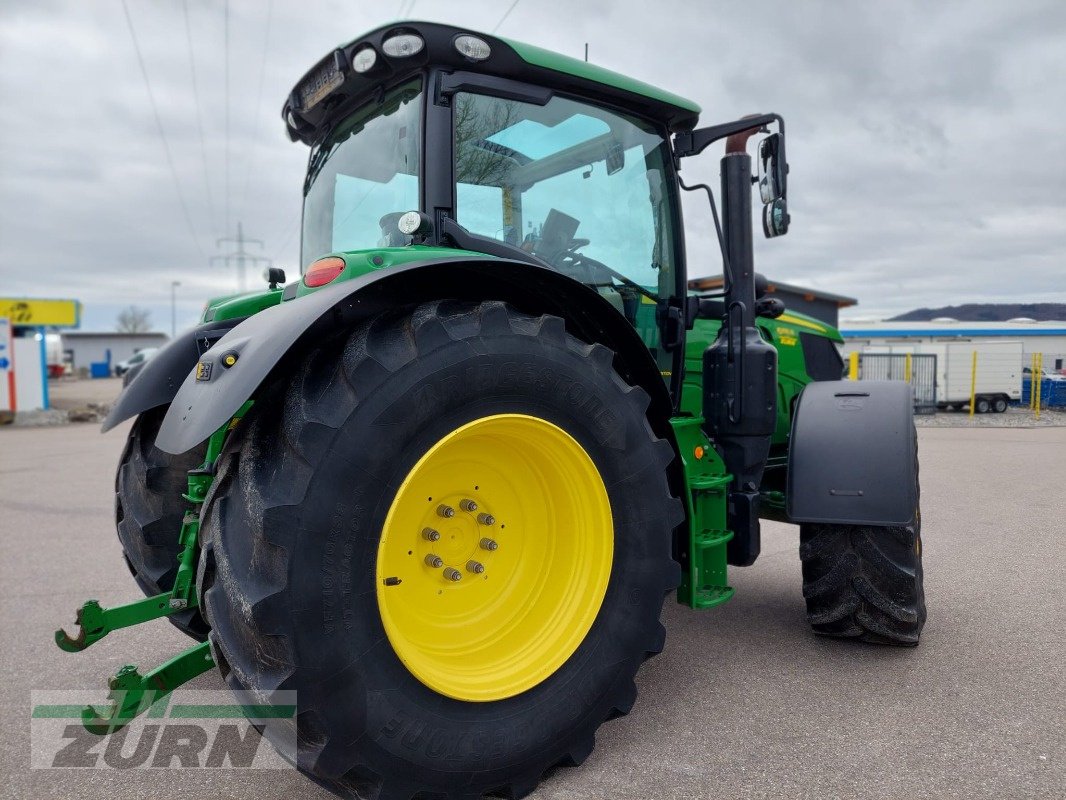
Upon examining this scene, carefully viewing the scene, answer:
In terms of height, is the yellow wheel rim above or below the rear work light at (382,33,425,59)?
below

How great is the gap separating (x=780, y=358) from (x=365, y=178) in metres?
2.71

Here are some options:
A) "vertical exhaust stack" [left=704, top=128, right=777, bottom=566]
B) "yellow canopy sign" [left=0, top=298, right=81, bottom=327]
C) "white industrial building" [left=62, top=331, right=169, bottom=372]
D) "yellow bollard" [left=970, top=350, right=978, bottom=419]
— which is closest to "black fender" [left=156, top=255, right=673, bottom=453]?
"vertical exhaust stack" [left=704, top=128, right=777, bottom=566]

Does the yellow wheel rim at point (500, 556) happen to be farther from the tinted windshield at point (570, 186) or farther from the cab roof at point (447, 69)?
the cab roof at point (447, 69)

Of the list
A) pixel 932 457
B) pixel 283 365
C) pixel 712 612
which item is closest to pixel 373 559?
pixel 283 365

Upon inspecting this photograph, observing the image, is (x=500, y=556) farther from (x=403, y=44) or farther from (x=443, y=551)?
(x=403, y=44)

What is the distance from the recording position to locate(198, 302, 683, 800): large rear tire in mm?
1893

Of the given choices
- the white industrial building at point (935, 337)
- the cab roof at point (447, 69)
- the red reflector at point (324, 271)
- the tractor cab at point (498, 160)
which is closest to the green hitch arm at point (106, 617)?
the red reflector at point (324, 271)

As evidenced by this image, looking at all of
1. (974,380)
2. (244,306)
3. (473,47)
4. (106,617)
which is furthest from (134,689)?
(974,380)

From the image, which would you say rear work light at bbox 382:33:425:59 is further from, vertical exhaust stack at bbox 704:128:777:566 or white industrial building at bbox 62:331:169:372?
white industrial building at bbox 62:331:169:372

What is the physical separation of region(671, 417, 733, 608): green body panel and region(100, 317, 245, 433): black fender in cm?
199

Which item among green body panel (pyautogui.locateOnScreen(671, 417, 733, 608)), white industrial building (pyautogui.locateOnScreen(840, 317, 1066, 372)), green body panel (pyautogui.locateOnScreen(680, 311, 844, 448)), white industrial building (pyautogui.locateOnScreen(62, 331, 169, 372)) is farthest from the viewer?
white industrial building (pyautogui.locateOnScreen(62, 331, 169, 372))

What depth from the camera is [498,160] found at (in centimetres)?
289

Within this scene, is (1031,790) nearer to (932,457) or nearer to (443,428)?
(443,428)

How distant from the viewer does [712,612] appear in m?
4.04
